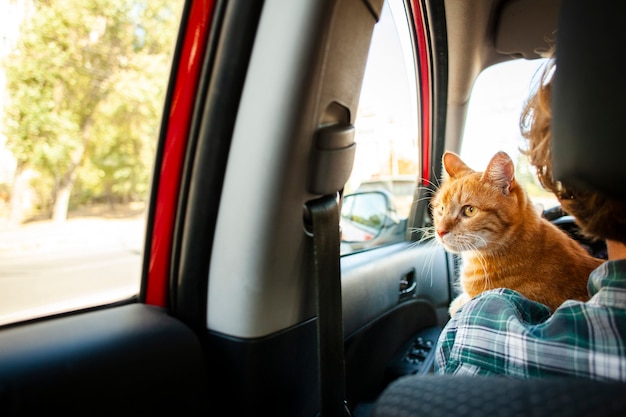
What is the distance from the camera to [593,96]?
2.34ft

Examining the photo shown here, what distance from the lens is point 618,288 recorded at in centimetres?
81

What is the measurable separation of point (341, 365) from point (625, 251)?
2.95 ft

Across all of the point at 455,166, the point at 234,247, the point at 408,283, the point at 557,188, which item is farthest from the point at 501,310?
the point at 408,283

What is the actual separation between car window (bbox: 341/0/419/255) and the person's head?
0.90m

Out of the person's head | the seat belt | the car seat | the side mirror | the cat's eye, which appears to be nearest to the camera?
the car seat

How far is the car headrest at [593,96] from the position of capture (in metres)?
0.70

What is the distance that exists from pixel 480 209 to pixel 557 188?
84 cm

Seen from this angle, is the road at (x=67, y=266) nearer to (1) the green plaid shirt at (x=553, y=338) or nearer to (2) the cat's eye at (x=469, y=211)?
(1) the green plaid shirt at (x=553, y=338)

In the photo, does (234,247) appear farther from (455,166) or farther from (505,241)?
(455,166)

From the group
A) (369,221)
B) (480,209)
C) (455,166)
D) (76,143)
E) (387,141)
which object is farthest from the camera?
(369,221)

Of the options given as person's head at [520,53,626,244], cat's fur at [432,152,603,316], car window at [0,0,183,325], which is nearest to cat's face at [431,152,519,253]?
cat's fur at [432,152,603,316]

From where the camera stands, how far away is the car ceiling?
2.11 m

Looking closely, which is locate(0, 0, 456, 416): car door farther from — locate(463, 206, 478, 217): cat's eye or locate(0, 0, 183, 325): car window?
locate(463, 206, 478, 217): cat's eye

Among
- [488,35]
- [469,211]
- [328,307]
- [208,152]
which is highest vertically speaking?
[488,35]
